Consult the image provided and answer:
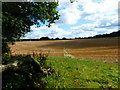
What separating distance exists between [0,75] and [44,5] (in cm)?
704

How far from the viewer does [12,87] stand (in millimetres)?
7125

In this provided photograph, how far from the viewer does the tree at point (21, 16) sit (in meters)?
8.40

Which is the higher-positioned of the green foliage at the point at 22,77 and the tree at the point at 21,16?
the tree at the point at 21,16

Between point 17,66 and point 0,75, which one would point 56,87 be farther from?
point 0,75

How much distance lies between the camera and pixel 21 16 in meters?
10.3

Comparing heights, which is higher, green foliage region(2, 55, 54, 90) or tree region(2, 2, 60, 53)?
tree region(2, 2, 60, 53)

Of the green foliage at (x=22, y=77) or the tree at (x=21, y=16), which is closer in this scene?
the green foliage at (x=22, y=77)

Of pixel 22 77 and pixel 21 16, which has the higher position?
pixel 21 16

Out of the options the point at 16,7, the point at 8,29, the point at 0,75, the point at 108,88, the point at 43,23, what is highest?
the point at 16,7

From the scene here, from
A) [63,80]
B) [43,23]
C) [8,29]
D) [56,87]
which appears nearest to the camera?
[56,87]

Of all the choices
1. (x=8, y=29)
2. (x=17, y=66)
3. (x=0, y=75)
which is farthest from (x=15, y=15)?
(x=0, y=75)

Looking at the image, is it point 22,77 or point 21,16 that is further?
point 21,16

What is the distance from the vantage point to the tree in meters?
8.40

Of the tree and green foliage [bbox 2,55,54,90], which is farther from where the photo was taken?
the tree
